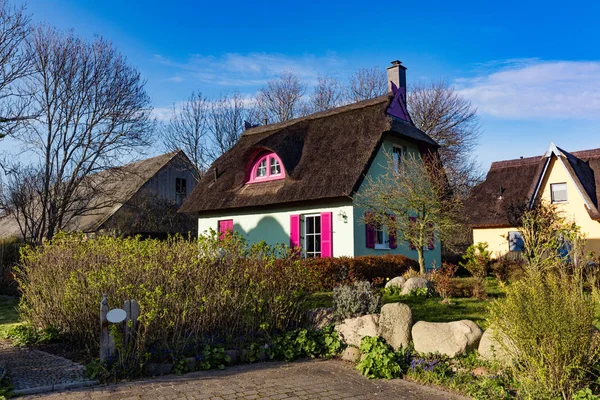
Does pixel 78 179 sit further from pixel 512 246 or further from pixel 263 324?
pixel 512 246

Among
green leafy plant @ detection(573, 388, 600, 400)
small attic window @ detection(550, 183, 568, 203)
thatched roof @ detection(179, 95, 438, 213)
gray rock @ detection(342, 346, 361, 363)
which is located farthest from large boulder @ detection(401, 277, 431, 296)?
small attic window @ detection(550, 183, 568, 203)

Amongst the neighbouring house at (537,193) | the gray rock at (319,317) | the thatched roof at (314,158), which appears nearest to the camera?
the gray rock at (319,317)

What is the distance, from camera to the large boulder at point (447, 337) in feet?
19.4

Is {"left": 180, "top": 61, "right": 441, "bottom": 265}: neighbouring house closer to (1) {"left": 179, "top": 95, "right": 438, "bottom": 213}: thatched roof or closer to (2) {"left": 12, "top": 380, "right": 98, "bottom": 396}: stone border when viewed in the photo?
(1) {"left": 179, "top": 95, "right": 438, "bottom": 213}: thatched roof

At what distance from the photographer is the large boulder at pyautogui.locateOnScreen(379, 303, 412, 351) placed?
6414 millimetres

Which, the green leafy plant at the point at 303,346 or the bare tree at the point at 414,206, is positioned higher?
the bare tree at the point at 414,206

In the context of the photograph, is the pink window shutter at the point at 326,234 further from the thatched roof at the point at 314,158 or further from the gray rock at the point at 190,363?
the gray rock at the point at 190,363

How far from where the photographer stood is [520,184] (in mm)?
24672

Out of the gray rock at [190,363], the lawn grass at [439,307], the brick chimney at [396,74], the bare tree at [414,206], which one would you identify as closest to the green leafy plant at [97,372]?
the gray rock at [190,363]

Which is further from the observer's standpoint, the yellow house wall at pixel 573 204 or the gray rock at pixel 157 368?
the yellow house wall at pixel 573 204

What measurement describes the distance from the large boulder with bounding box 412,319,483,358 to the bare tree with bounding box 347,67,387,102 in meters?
27.4

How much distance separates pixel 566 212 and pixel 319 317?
17.9 metres

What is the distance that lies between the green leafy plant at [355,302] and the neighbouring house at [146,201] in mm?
15827

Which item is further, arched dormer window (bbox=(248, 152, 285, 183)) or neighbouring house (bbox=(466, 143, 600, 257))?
neighbouring house (bbox=(466, 143, 600, 257))
